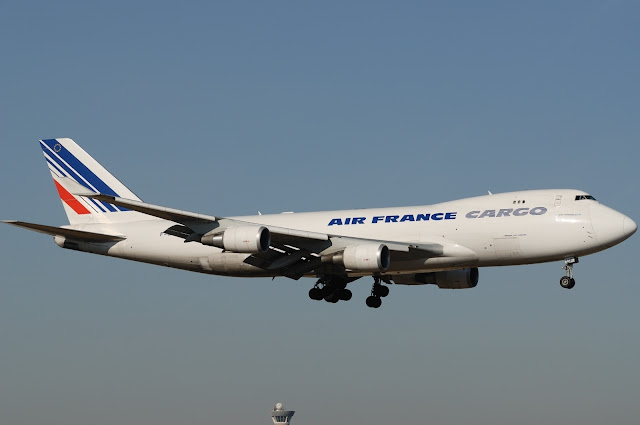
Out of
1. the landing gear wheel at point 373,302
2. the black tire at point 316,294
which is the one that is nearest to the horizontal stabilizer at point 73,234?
the black tire at point 316,294

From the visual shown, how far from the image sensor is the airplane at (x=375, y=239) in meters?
48.1

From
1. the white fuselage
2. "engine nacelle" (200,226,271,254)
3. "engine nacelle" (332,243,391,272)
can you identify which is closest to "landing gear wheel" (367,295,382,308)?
the white fuselage

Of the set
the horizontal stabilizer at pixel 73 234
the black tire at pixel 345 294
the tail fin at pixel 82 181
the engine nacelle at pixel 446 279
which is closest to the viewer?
the horizontal stabilizer at pixel 73 234

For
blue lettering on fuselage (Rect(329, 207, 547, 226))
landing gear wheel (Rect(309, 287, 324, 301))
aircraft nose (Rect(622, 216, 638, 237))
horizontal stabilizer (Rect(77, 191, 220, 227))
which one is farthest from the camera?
landing gear wheel (Rect(309, 287, 324, 301))

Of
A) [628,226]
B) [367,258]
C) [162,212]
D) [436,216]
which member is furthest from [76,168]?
[628,226]

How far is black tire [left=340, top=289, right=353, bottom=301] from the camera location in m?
54.9

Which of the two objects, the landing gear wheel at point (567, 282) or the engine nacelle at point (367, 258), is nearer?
the engine nacelle at point (367, 258)

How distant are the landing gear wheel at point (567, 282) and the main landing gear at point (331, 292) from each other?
11768 millimetres

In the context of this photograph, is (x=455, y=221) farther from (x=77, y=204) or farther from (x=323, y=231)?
(x=77, y=204)

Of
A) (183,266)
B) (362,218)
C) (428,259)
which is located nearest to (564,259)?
(428,259)

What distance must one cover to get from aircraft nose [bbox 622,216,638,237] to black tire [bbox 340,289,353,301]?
15.0 meters

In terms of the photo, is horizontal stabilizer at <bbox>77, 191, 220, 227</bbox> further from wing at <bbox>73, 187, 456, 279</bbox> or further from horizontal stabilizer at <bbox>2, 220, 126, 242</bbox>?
horizontal stabilizer at <bbox>2, 220, 126, 242</bbox>

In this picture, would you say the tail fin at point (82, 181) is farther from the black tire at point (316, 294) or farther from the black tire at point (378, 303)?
the black tire at point (378, 303)

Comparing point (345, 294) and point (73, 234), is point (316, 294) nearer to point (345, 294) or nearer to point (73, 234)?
point (345, 294)
